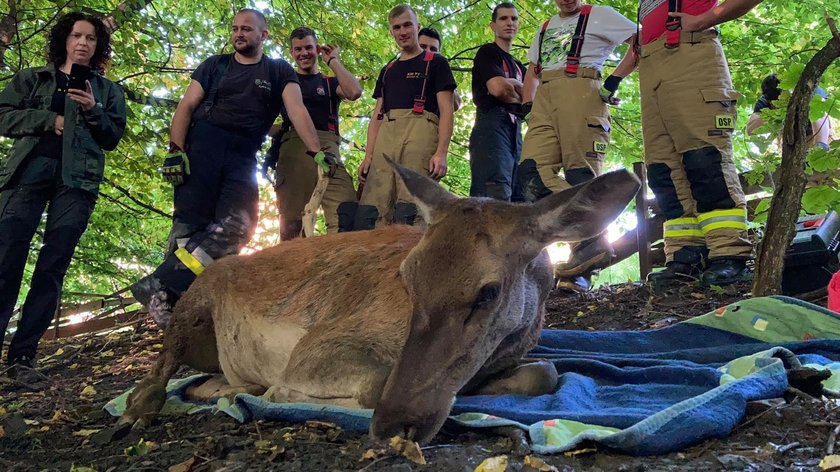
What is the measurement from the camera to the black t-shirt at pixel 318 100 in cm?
693

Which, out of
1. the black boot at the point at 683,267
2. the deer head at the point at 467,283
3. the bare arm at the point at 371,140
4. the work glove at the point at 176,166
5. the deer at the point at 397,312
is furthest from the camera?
the bare arm at the point at 371,140

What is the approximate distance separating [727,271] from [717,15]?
84.7 inches

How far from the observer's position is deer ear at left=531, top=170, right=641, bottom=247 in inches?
111

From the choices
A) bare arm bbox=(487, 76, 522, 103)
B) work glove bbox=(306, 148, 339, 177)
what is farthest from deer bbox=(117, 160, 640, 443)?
bare arm bbox=(487, 76, 522, 103)

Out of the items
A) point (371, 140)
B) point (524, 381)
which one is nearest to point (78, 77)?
point (371, 140)

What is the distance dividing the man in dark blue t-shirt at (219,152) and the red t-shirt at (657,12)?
10.7ft

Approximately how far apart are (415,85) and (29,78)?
3.61 m

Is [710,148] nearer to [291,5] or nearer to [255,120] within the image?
[255,120]

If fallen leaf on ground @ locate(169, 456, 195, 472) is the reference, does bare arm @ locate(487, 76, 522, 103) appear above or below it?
above

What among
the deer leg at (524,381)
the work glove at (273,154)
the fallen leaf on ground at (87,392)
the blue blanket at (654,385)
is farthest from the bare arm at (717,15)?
the fallen leaf on ground at (87,392)

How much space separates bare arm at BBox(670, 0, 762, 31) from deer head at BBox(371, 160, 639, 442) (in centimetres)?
317

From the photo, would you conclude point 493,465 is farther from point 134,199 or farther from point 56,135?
point 134,199

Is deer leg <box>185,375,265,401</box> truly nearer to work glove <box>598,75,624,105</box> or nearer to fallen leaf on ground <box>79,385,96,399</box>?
fallen leaf on ground <box>79,385,96,399</box>

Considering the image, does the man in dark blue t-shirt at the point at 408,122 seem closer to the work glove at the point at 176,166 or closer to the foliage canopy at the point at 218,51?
the work glove at the point at 176,166
